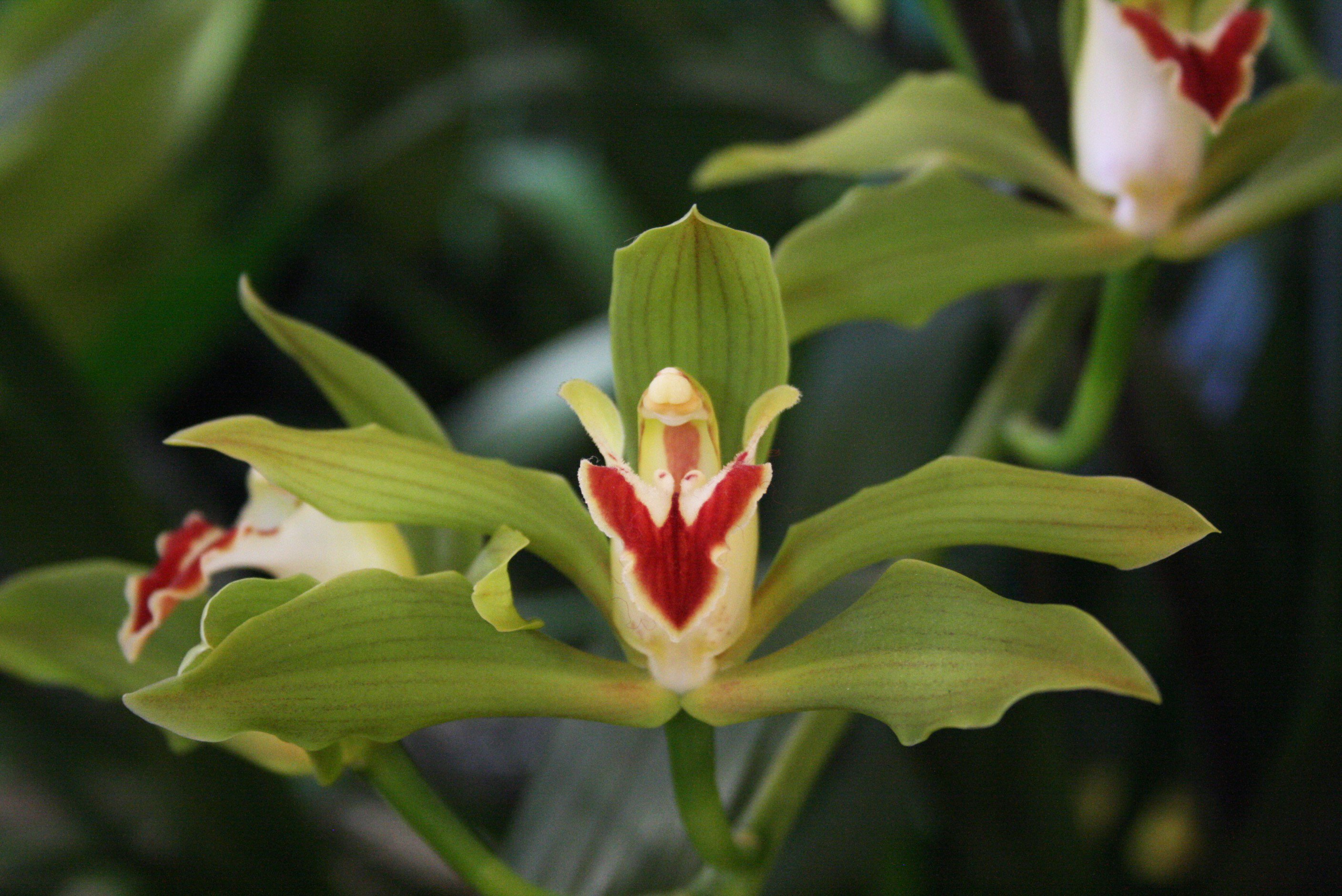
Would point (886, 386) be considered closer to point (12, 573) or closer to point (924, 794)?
point (924, 794)

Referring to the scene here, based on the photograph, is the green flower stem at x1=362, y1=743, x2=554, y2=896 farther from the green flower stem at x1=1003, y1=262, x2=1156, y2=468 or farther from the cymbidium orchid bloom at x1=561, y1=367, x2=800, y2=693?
the green flower stem at x1=1003, y1=262, x2=1156, y2=468

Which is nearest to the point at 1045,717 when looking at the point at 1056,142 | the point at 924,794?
the point at 924,794

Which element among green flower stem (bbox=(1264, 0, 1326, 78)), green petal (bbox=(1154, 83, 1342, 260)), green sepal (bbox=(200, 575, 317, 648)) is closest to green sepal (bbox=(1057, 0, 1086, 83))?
green petal (bbox=(1154, 83, 1342, 260))

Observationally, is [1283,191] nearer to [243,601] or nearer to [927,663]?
[927,663]


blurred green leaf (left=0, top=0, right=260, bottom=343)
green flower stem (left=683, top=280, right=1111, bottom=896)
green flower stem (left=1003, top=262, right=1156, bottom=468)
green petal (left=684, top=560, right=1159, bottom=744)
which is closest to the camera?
green petal (left=684, top=560, right=1159, bottom=744)

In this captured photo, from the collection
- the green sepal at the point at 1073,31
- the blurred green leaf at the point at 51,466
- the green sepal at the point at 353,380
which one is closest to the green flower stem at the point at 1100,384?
the green sepal at the point at 1073,31

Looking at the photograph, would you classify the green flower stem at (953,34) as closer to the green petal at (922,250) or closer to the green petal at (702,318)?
the green petal at (922,250)

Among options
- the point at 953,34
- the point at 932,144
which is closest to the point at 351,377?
the point at 932,144
